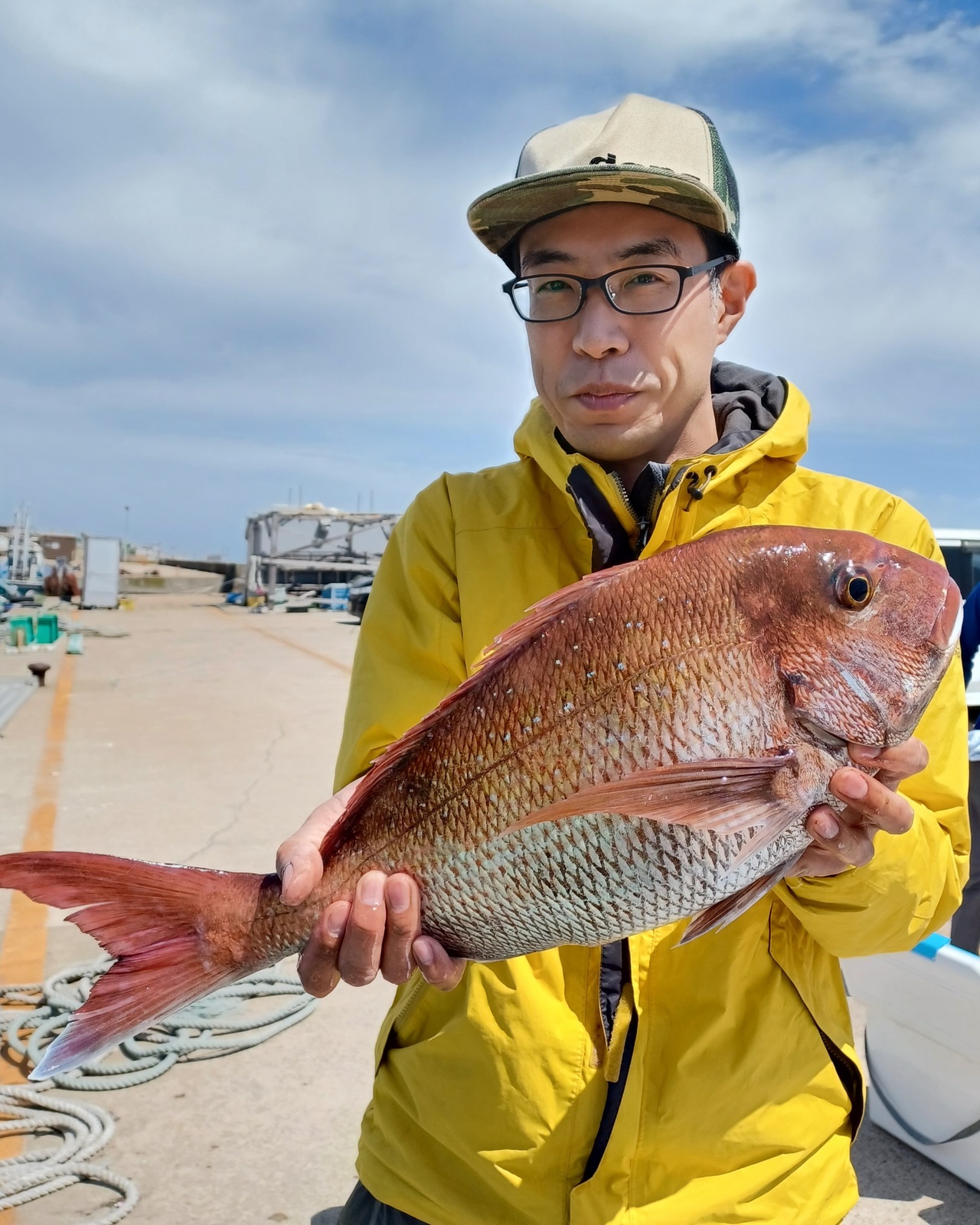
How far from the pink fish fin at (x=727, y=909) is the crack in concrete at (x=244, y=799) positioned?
4.42 meters

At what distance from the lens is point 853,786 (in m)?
1.41

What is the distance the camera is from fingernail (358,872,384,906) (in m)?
1.58

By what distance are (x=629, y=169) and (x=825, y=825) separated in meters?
1.16

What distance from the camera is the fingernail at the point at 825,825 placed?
56.5 inches

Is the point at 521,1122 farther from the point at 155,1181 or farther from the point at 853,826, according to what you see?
the point at 155,1181

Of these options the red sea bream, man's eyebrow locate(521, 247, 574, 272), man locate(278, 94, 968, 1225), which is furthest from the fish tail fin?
man's eyebrow locate(521, 247, 574, 272)

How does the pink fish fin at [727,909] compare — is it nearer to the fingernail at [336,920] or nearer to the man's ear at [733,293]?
the fingernail at [336,920]

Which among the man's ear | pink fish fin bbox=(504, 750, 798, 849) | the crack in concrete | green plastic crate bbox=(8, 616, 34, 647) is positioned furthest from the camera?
green plastic crate bbox=(8, 616, 34, 647)

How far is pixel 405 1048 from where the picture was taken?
178 centimetres

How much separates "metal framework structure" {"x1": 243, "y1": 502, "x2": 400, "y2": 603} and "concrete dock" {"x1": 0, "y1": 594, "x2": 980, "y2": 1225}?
21.9 m

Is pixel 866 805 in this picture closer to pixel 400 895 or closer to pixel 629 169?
pixel 400 895

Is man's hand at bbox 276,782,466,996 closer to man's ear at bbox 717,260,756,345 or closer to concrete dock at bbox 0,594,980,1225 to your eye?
man's ear at bbox 717,260,756,345

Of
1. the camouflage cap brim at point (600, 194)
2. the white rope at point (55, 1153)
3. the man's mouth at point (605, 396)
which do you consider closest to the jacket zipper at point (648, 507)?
the man's mouth at point (605, 396)

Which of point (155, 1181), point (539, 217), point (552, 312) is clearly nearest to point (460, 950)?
point (552, 312)
